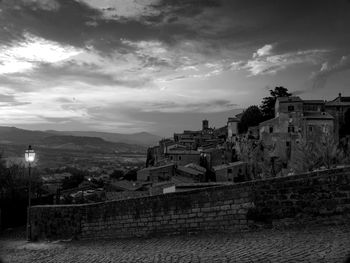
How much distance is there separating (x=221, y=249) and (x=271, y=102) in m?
74.2

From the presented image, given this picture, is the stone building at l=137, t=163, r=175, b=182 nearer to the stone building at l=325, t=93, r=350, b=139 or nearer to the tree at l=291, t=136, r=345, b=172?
the tree at l=291, t=136, r=345, b=172

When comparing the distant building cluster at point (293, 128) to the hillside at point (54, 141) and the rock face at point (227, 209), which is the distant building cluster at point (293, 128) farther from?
the hillside at point (54, 141)

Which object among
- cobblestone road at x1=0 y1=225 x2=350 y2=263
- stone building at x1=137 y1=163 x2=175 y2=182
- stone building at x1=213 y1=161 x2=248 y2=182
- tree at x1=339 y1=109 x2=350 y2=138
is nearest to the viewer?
cobblestone road at x1=0 y1=225 x2=350 y2=263

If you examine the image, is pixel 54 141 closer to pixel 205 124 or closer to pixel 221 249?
pixel 205 124

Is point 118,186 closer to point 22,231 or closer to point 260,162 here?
point 260,162

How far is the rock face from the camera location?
8.67m

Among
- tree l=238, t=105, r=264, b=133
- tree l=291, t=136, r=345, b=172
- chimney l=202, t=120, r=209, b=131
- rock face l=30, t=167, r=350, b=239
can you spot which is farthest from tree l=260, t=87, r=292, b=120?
rock face l=30, t=167, r=350, b=239

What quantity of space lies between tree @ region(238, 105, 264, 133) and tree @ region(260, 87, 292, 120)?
1142 millimetres

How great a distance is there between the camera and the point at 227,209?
32.3 feet

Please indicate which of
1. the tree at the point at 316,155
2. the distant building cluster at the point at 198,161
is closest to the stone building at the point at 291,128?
the tree at the point at 316,155

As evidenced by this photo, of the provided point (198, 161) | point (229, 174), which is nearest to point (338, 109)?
point (229, 174)

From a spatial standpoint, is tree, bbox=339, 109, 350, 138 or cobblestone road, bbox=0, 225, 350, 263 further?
tree, bbox=339, 109, 350, 138

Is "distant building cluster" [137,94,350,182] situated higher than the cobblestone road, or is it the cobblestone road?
"distant building cluster" [137,94,350,182]

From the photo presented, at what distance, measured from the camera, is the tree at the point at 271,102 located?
254 feet
